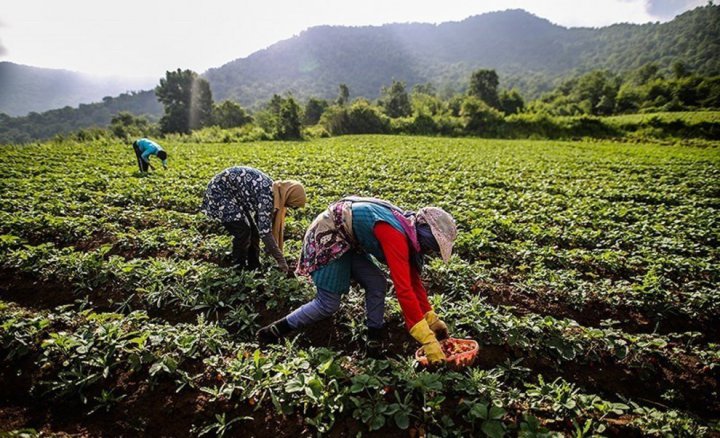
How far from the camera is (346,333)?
11.5 feet

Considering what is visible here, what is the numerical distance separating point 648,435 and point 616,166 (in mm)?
15963

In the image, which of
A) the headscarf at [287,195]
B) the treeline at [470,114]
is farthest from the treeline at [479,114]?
the headscarf at [287,195]

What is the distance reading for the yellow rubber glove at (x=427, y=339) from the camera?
2.51m

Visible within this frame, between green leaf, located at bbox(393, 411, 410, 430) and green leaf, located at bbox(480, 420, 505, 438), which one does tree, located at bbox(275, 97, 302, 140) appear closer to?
green leaf, located at bbox(393, 411, 410, 430)

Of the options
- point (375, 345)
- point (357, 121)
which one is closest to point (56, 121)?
point (357, 121)

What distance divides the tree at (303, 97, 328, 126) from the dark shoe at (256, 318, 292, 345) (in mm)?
56896

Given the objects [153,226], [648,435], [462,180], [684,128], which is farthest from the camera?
[684,128]

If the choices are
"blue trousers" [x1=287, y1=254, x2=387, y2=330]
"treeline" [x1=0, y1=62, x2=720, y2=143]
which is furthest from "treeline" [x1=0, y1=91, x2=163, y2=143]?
"blue trousers" [x1=287, y1=254, x2=387, y2=330]

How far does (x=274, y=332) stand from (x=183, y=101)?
66303 mm

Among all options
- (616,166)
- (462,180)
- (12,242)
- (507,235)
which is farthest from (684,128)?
(12,242)

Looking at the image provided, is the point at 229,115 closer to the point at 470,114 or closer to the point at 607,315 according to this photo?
the point at 470,114

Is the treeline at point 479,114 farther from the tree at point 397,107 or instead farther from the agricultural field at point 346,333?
the agricultural field at point 346,333

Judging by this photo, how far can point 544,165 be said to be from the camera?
51.3ft

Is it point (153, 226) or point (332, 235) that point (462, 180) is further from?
point (332, 235)
